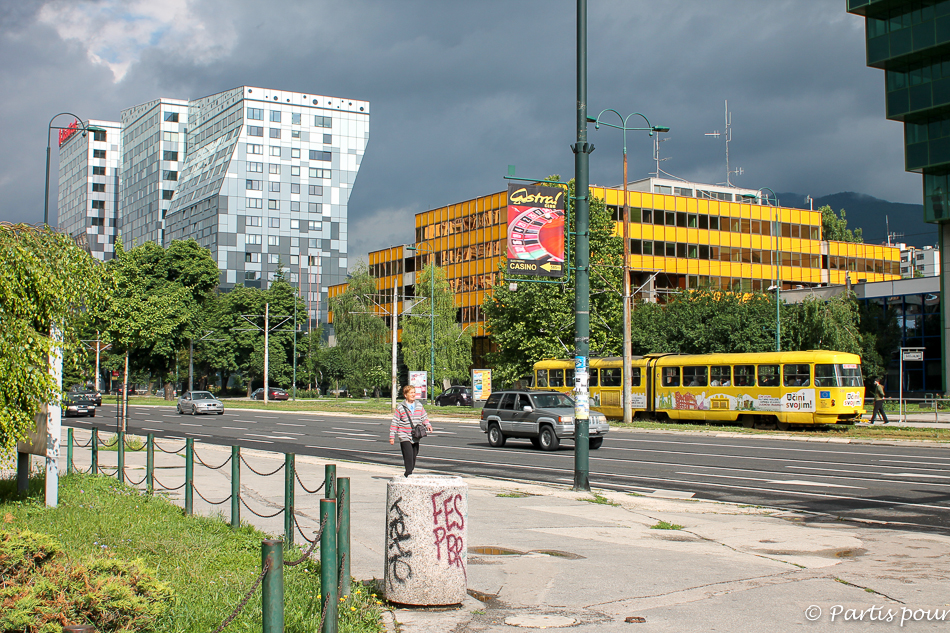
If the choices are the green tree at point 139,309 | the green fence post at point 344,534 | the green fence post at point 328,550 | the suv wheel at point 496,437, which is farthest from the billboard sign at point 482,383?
the green fence post at point 328,550

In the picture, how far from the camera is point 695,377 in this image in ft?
123

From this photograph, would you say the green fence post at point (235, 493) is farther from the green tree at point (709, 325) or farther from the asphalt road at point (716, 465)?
the green tree at point (709, 325)

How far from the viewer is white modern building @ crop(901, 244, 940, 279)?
137m

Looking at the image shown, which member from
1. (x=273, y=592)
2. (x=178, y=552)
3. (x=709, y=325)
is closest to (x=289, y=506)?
(x=178, y=552)

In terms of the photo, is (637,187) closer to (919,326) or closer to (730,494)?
(919,326)

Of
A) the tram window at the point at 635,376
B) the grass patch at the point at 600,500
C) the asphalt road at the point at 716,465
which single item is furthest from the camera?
the tram window at the point at 635,376

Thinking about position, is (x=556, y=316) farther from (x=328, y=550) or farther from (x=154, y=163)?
(x=154, y=163)

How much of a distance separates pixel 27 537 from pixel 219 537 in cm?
255

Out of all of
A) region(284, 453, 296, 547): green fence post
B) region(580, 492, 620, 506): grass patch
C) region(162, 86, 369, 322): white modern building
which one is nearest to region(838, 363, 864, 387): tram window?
region(580, 492, 620, 506): grass patch

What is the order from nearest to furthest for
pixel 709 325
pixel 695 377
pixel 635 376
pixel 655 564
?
pixel 655 564 < pixel 695 377 < pixel 635 376 < pixel 709 325

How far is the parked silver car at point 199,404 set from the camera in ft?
166

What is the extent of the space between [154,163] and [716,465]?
143 metres

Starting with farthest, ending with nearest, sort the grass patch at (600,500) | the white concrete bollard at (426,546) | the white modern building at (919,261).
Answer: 1. the white modern building at (919,261)
2. the grass patch at (600,500)
3. the white concrete bollard at (426,546)

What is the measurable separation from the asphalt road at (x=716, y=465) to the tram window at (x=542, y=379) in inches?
452
